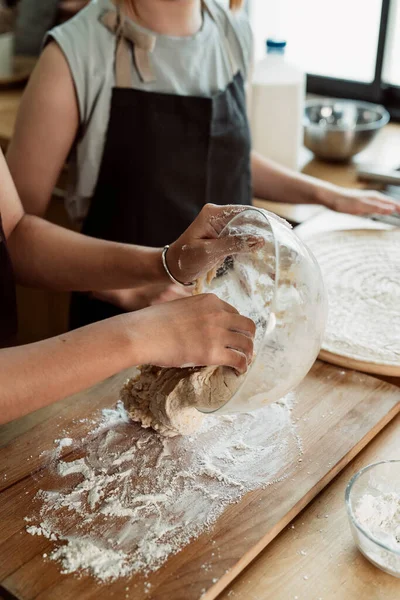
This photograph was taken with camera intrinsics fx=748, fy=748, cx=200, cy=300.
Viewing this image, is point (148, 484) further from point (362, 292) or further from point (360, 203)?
point (360, 203)

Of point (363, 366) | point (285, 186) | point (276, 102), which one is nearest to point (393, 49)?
point (276, 102)

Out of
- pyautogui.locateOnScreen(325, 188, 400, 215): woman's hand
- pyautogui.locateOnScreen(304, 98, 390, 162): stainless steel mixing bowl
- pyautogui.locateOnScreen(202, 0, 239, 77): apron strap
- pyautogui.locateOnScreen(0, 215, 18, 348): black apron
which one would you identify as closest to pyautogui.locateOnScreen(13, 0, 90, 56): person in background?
pyautogui.locateOnScreen(304, 98, 390, 162): stainless steel mixing bowl

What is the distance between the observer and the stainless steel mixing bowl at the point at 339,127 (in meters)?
1.94

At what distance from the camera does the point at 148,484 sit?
888mm

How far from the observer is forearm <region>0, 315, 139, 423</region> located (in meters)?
0.81

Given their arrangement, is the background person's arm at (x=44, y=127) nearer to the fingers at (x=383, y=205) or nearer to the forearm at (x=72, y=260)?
the forearm at (x=72, y=260)

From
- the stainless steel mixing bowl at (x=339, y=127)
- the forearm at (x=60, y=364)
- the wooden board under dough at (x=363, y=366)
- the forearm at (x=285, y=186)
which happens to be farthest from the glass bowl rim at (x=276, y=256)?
the stainless steel mixing bowl at (x=339, y=127)

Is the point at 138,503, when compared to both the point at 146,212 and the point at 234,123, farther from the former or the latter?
the point at 234,123

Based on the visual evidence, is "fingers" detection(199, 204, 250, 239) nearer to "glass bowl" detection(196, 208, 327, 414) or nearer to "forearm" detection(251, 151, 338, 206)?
"glass bowl" detection(196, 208, 327, 414)

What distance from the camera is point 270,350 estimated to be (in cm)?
80

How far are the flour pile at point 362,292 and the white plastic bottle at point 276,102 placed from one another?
461 mm

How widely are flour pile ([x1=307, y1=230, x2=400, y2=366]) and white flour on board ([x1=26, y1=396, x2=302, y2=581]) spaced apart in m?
0.19

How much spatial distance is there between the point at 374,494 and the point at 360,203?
2.81 feet

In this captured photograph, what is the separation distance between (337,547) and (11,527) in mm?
358
